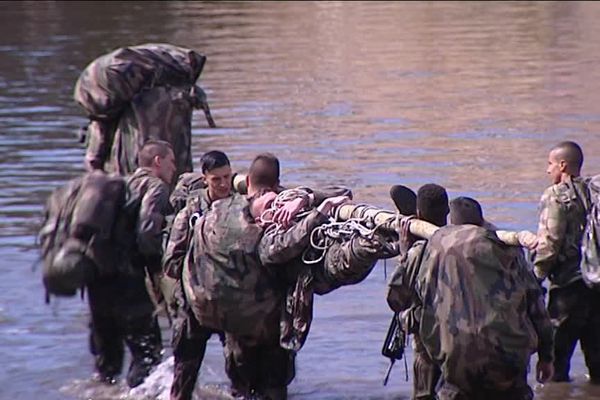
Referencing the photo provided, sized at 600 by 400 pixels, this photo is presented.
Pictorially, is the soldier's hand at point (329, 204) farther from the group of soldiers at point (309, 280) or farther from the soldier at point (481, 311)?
the soldier at point (481, 311)

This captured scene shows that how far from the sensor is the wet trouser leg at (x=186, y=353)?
1062 cm

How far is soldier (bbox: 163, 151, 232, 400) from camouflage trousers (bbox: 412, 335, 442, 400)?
1546mm

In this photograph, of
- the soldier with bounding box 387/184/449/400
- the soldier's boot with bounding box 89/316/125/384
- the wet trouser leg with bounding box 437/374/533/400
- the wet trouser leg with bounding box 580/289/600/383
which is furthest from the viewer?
the soldier's boot with bounding box 89/316/125/384

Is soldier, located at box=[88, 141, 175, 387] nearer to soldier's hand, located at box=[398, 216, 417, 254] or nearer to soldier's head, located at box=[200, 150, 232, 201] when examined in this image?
soldier's head, located at box=[200, 150, 232, 201]

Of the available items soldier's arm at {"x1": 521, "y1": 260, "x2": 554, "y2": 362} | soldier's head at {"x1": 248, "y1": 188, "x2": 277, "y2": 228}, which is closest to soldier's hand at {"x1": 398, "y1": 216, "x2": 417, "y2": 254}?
soldier's arm at {"x1": 521, "y1": 260, "x2": 554, "y2": 362}

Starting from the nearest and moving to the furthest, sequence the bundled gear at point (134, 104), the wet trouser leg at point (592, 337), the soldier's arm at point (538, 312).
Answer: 1. the soldier's arm at point (538, 312)
2. the wet trouser leg at point (592, 337)
3. the bundled gear at point (134, 104)

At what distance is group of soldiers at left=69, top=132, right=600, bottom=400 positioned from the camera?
8922 millimetres

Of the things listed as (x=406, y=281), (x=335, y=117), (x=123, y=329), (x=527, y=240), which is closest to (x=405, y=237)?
(x=406, y=281)

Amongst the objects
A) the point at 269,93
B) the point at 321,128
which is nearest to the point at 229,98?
the point at 269,93

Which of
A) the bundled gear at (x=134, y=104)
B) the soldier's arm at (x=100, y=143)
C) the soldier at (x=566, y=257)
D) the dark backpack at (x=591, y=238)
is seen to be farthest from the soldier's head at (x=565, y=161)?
the soldier's arm at (x=100, y=143)

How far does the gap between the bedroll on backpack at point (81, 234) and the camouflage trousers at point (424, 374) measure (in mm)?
2391

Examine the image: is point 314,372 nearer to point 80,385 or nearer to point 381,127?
point 80,385

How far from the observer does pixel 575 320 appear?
10867mm

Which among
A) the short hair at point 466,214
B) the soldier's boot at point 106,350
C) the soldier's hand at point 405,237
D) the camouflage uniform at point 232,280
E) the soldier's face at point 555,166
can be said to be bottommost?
the soldier's boot at point 106,350
